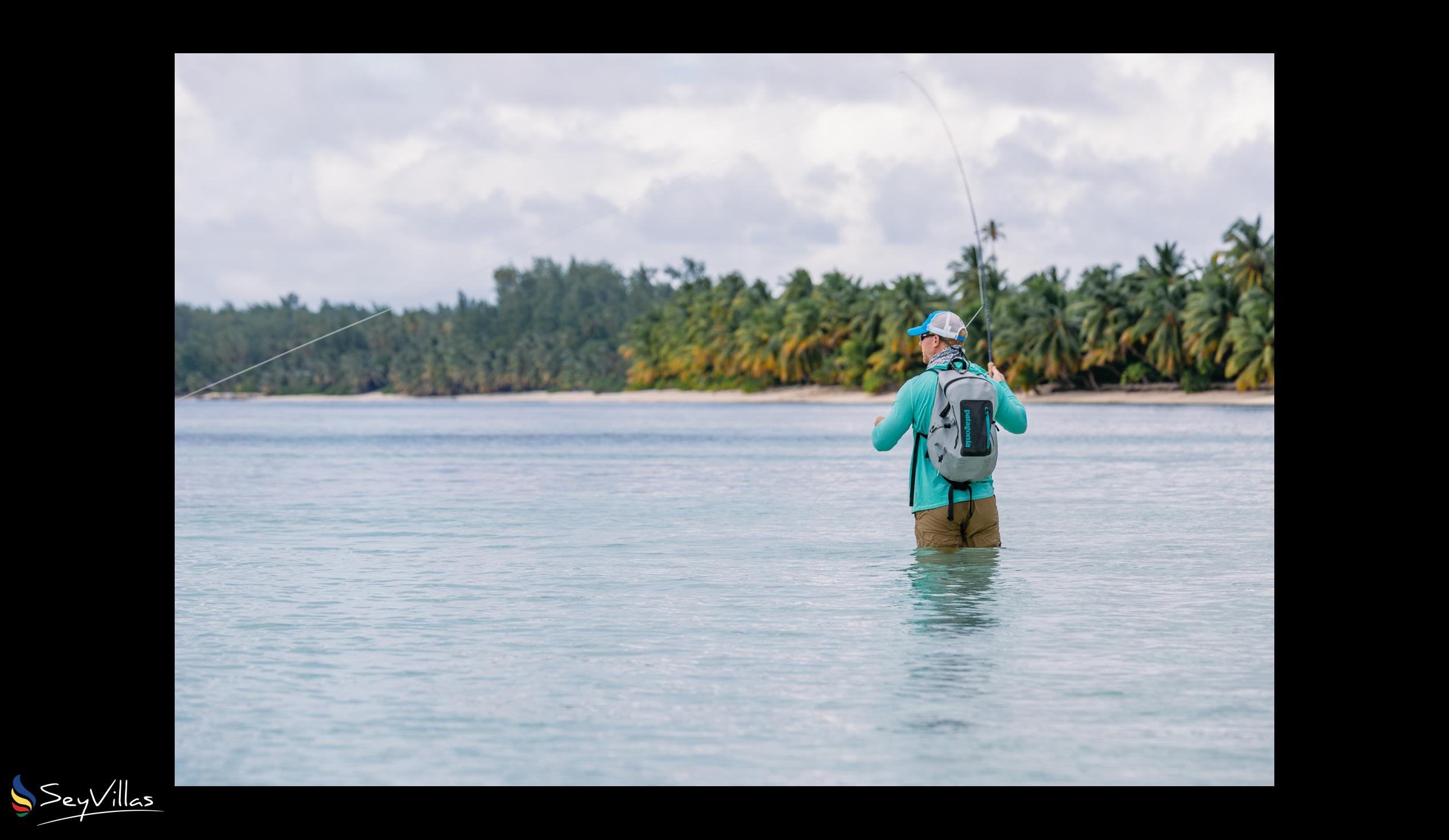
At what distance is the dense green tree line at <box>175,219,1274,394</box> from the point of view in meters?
69.9

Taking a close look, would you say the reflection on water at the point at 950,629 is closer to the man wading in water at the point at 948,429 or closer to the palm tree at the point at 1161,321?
the man wading in water at the point at 948,429

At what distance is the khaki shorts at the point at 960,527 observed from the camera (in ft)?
30.9

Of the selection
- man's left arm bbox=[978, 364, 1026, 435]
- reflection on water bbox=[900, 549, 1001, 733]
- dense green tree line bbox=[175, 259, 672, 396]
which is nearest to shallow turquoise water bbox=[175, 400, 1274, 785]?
reflection on water bbox=[900, 549, 1001, 733]

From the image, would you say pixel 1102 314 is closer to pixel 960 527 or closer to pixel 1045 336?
pixel 1045 336

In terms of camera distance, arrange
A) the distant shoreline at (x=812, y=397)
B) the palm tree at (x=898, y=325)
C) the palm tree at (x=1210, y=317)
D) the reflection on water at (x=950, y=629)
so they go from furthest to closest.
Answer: the palm tree at (x=898, y=325), the distant shoreline at (x=812, y=397), the palm tree at (x=1210, y=317), the reflection on water at (x=950, y=629)

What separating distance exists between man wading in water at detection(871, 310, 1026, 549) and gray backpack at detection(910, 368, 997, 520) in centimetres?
1

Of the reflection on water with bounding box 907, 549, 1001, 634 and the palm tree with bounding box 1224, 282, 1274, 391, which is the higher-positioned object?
the palm tree with bounding box 1224, 282, 1274, 391
